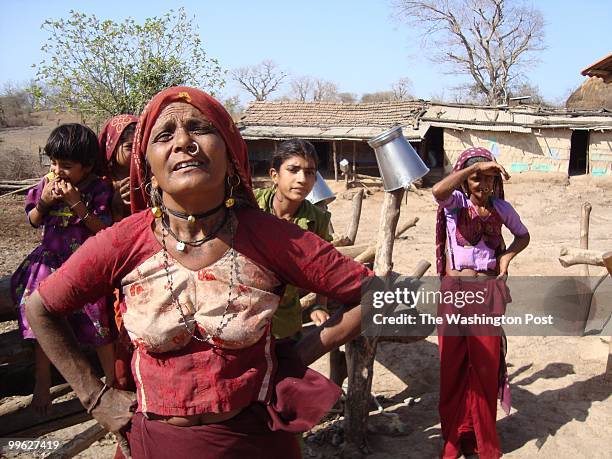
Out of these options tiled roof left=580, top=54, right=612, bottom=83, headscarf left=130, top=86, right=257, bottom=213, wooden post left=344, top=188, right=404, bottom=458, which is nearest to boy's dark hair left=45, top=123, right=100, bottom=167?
headscarf left=130, top=86, right=257, bottom=213

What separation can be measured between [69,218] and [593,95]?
28.4m

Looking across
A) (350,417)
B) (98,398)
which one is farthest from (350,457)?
(98,398)

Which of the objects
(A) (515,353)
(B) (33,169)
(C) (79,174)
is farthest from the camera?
(B) (33,169)

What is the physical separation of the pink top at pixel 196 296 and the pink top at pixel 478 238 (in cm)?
196

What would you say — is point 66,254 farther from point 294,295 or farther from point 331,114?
point 331,114

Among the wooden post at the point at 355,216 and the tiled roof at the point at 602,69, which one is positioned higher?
the tiled roof at the point at 602,69

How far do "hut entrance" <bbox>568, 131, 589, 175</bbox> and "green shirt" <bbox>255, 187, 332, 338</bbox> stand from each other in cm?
1710

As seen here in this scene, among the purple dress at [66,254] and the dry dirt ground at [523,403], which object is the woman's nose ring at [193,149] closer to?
the purple dress at [66,254]

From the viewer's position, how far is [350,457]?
136 inches

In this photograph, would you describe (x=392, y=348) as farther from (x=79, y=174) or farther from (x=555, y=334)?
(x=79, y=174)

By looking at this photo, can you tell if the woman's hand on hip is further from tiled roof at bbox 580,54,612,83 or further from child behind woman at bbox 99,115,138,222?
tiled roof at bbox 580,54,612,83

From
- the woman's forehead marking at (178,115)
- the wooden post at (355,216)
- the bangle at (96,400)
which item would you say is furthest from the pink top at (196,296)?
the wooden post at (355,216)

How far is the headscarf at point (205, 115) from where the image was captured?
1453 mm

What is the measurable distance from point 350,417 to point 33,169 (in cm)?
1710
